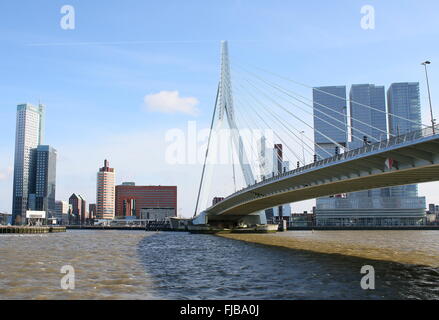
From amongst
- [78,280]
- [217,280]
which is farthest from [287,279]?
[78,280]

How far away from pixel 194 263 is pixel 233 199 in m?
45.0

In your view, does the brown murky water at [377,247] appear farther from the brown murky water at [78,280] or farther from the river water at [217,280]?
the brown murky water at [78,280]

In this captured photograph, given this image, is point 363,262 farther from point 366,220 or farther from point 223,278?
point 366,220

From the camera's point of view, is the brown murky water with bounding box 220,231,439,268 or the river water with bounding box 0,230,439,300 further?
the brown murky water with bounding box 220,231,439,268

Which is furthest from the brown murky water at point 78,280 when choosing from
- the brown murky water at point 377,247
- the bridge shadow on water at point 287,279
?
the brown murky water at point 377,247

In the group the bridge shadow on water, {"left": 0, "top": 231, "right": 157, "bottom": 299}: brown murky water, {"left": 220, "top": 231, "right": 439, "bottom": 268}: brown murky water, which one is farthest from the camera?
{"left": 220, "top": 231, "right": 439, "bottom": 268}: brown murky water

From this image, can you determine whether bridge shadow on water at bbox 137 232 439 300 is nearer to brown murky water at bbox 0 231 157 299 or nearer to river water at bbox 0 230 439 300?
river water at bbox 0 230 439 300

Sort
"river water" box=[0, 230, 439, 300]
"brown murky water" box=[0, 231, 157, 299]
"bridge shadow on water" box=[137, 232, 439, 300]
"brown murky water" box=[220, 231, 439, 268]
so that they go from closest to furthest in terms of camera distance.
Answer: "brown murky water" box=[0, 231, 157, 299] < "river water" box=[0, 230, 439, 300] < "bridge shadow on water" box=[137, 232, 439, 300] < "brown murky water" box=[220, 231, 439, 268]

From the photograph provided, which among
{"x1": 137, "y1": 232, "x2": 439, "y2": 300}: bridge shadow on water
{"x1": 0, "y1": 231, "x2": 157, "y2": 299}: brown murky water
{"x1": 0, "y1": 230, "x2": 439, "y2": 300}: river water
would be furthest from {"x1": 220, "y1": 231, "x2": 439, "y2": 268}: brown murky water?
{"x1": 0, "y1": 231, "x2": 157, "y2": 299}: brown murky water

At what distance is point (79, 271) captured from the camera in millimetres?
25328

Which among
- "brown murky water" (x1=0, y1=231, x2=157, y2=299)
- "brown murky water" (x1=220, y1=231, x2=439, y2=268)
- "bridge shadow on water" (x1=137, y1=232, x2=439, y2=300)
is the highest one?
"brown murky water" (x1=0, y1=231, x2=157, y2=299)

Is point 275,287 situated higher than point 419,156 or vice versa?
point 419,156

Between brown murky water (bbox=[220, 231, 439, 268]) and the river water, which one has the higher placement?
the river water
